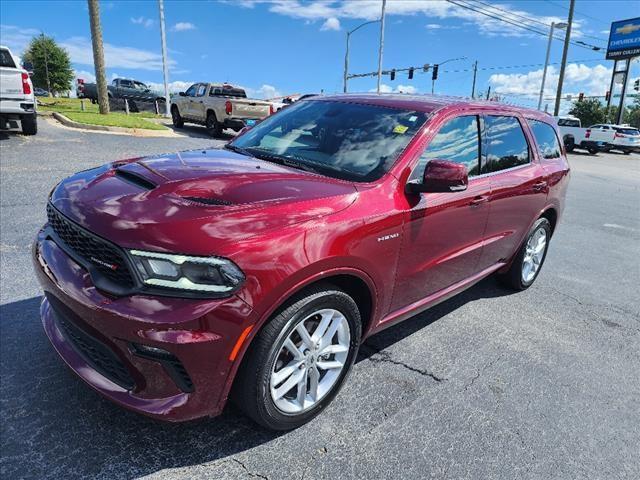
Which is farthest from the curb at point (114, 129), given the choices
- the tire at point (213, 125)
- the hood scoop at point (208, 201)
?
the hood scoop at point (208, 201)

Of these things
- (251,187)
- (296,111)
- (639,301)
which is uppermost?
(296,111)

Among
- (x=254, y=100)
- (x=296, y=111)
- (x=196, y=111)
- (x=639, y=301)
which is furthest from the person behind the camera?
(x=196, y=111)

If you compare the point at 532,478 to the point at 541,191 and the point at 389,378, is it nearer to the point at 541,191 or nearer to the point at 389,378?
the point at 389,378

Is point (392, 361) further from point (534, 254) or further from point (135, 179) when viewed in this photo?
point (534, 254)

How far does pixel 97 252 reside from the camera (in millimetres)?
A: 2193

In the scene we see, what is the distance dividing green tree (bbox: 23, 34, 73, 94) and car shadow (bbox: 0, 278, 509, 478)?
71.6 m

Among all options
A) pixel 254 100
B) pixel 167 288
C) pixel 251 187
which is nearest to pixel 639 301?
pixel 251 187

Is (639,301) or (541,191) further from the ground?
(541,191)

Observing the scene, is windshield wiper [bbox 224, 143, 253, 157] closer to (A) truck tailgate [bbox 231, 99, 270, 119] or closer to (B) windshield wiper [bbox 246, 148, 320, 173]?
(B) windshield wiper [bbox 246, 148, 320, 173]

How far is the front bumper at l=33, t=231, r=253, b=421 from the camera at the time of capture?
6.53 feet

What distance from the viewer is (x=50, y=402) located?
2.62 meters

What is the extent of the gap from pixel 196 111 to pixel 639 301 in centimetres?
1664

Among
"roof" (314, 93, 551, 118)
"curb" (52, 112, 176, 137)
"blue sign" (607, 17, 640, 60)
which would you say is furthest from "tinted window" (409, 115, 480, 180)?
"blue sign" (607, 17, 640, 60)

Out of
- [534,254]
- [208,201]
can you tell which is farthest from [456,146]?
[534,254]
